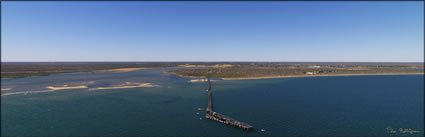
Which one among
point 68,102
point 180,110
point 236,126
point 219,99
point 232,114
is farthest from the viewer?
point 219,99

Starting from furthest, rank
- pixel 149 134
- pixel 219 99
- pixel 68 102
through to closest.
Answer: pixel 219 99
pixel 68 102
pixel 149 134

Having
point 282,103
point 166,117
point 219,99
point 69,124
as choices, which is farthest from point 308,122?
point 69,124

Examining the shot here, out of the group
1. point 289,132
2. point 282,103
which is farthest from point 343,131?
point 282,103

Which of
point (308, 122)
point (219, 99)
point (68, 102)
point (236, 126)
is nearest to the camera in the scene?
Answer: point (236, 126)

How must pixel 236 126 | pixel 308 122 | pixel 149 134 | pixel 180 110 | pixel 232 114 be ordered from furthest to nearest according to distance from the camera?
1. pixel 180 110
2. pixel 232 114
3. pixel 308 122
4. pixel 236 126
5. pixel 149 134

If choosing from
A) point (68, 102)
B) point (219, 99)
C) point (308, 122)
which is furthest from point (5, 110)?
point (308, 122)

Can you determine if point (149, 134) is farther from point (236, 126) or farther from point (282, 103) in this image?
point (282, 103)

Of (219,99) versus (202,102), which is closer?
(202,102)

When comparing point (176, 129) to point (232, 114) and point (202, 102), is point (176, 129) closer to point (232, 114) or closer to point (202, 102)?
point (232, 114)

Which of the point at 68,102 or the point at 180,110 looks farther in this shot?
the point at 68,102
